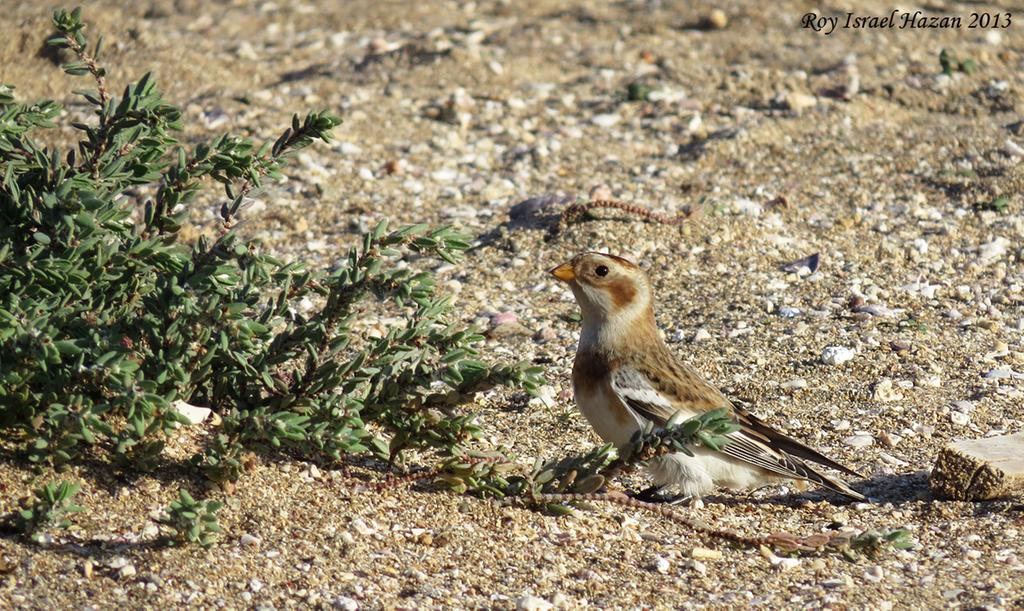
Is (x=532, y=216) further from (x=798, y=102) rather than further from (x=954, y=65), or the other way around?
(x=954, y=65)

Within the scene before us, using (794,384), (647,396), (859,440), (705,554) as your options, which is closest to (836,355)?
(794,384)

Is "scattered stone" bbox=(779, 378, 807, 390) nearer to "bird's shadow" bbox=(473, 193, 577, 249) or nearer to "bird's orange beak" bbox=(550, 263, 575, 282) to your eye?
"bird's orange beak" bbox=(550, 263, 575, 282)

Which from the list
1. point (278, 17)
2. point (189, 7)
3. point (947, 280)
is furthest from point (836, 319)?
point (189, 7)

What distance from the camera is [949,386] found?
5723 mm

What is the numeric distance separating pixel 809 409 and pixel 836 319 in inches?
35.5

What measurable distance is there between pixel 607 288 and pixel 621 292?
6 centimetres

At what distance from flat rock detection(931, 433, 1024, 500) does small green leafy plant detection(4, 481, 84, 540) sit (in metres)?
2.87

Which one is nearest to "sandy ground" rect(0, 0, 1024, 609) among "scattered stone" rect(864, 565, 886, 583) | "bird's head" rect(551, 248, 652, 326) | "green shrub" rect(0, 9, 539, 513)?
"scattered stone" rect(864, 565, 886, 583)

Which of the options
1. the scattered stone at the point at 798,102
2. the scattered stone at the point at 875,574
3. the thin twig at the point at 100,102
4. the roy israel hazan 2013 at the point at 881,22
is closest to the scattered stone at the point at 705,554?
the scattered stone at the point at 875,574

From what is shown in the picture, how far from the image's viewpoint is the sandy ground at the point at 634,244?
4043 mm

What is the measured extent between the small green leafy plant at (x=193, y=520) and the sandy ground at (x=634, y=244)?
128mm

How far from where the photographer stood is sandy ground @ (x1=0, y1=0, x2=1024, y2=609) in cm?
404

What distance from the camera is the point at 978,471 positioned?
466 cm

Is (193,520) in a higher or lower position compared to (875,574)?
higher
